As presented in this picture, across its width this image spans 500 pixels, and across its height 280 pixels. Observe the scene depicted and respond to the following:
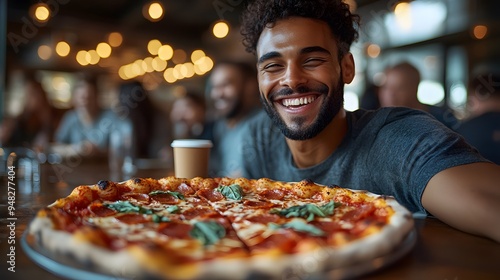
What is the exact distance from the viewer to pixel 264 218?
4.59 ft

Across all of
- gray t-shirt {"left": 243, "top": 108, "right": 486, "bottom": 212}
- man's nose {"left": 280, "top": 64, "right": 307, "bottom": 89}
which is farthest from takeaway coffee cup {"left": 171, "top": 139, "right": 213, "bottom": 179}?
man's nose {"left": 280, "top": 64, "right": 307, "bottom": 89}

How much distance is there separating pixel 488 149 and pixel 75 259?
168 inches

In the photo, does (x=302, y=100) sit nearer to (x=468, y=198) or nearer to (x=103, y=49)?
(x=468, y=198)

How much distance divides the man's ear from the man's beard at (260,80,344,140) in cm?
9

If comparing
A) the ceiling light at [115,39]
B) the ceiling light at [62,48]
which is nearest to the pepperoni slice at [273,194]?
the ceiling light at [115,39]

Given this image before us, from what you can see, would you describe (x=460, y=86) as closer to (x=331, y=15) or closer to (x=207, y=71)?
(x=331, y=15)

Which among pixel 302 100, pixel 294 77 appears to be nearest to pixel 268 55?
pixel 294 77

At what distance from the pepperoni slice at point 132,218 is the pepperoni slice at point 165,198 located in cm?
33

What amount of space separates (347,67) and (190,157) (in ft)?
3.46

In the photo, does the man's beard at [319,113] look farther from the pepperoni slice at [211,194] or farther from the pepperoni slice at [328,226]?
the pepperoni slice at [328,226]

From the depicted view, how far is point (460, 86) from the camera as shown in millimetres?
7180

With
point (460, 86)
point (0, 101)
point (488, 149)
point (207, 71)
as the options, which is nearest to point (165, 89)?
point (207, 71)

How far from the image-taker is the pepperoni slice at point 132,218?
132cm

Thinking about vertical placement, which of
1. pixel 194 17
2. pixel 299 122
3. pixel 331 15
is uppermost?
pixel 194 17
